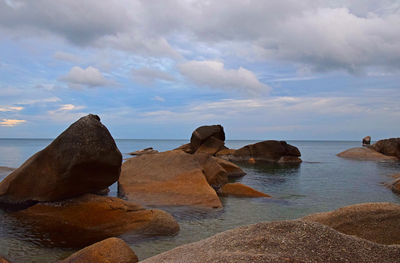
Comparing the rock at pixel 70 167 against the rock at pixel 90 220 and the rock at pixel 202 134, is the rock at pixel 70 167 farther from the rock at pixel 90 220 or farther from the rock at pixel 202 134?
the rock at pixel 202 134

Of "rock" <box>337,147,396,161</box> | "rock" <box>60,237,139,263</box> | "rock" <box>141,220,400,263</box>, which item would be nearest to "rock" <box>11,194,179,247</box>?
"rock" <box>60,237,139,263</box>

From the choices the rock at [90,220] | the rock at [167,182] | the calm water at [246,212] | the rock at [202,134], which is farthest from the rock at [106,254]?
the rock at [202,134]

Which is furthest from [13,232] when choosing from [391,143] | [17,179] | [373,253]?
[391,143]

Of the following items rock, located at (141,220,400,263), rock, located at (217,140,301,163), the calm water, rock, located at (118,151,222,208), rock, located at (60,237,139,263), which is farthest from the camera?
rock, located at (217,140,301,163)

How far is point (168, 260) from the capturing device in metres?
5.02

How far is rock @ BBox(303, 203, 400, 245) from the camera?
704 cm

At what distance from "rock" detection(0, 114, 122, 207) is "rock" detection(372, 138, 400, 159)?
4662cm

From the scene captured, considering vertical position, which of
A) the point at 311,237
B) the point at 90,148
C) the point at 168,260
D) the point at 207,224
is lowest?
the point at 207,224

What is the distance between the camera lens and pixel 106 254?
21.2 feet

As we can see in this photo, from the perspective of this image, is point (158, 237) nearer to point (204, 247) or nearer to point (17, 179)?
point (204, 247)

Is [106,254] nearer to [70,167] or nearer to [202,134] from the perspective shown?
[70,167]

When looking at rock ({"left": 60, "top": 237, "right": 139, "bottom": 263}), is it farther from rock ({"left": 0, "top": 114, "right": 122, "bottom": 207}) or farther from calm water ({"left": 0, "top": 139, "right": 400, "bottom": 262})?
rock ({"left": 0, "top": 114, "right": 122, "bottom": 207})

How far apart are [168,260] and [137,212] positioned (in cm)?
492

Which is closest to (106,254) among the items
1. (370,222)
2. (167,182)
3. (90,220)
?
(90,220)
